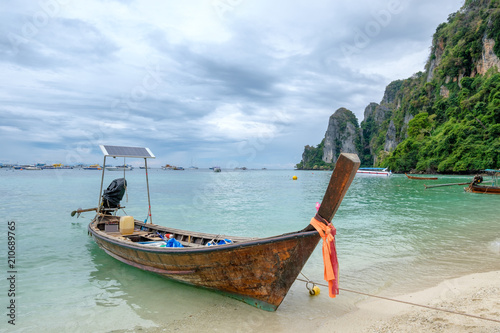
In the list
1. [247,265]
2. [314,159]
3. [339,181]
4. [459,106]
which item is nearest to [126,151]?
[247,265]

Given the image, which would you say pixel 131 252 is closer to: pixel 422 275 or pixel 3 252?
pixel 3 252

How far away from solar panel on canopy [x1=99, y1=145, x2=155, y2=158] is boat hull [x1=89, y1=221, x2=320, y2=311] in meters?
3.85

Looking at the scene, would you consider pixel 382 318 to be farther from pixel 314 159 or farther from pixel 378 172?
pixel 314 159

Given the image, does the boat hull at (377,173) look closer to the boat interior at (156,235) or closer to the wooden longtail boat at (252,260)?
the boat interior at (156,235)

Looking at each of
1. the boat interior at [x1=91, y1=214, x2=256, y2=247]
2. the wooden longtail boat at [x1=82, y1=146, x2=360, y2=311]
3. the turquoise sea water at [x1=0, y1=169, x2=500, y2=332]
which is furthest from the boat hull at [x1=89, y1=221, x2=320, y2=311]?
the boat interior at [x1=91, y1=214, x2=256, y2=247]

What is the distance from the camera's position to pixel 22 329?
16.2 feet

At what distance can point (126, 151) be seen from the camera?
9.00 metres

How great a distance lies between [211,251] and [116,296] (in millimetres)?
2777

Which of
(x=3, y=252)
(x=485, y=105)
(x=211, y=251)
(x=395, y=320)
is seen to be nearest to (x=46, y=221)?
(x=3, y=252)

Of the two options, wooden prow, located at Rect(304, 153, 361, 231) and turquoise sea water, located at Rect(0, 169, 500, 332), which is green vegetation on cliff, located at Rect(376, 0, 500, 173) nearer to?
turquoise sea water, located at Rect(0, 169, 500, 332)

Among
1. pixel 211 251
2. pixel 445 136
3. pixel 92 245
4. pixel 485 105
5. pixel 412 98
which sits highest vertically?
pixel 412 98

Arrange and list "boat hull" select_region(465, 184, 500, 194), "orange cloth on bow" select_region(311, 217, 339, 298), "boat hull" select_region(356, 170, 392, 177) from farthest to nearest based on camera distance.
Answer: "boat hull" select_region(356, 170, 392, 177), "boat hull" select_region(465, 184, 500, 194), "orange cloth on bow" select_region(311, 217, 339, 298)

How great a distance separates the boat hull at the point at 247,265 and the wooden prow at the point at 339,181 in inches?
15.0

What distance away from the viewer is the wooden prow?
3.82 metres
